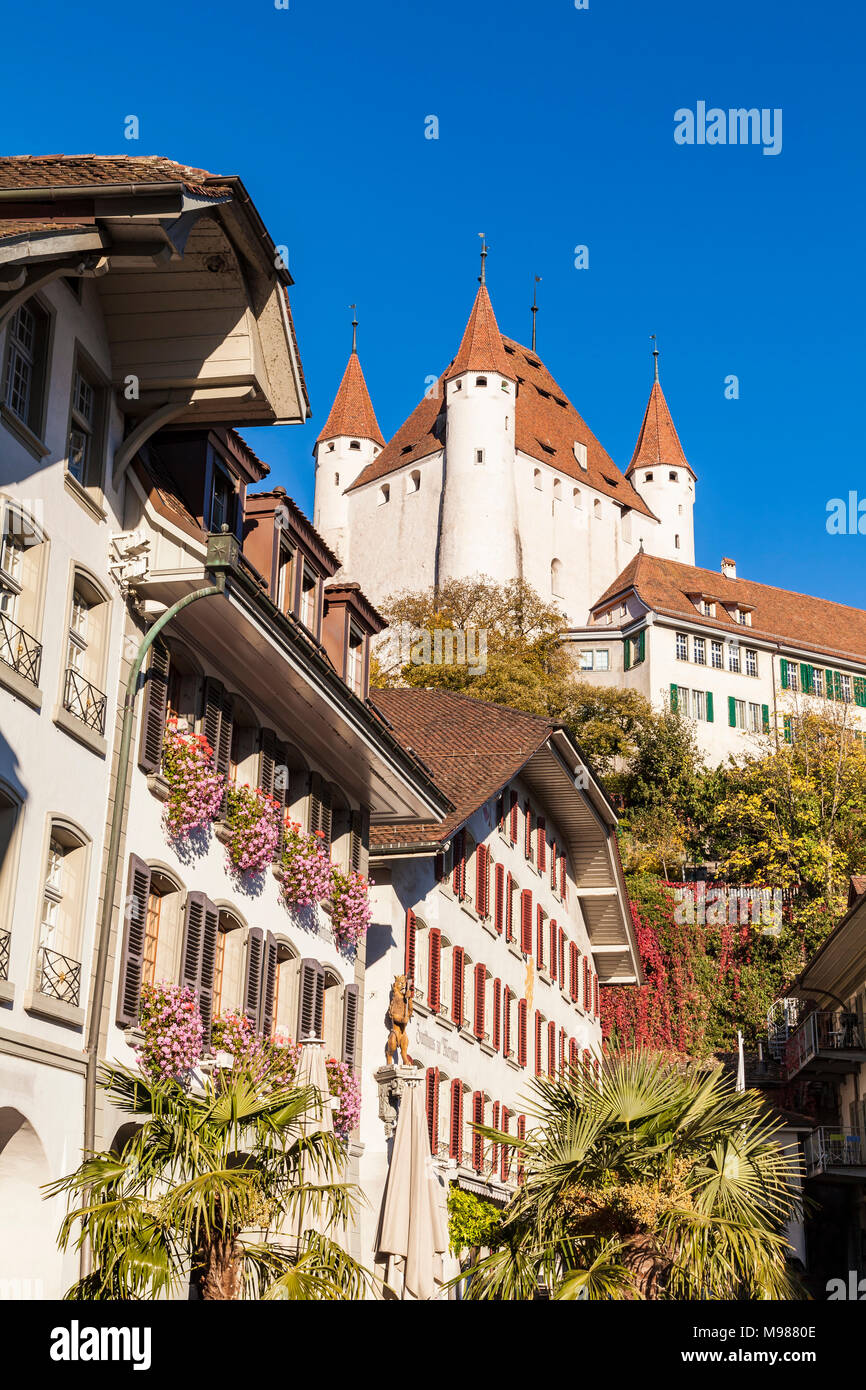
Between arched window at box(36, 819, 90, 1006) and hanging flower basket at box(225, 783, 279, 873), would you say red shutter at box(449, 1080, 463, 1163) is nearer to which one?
hanging flower basket at box(225, 783, 279, 873)

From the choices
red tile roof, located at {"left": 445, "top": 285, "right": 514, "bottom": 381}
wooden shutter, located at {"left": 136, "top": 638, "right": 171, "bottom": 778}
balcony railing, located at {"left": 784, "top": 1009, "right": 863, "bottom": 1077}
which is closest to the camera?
wooden shutter, located at {"left": 136, "top": 638, "right": 171, "bottom": 778}

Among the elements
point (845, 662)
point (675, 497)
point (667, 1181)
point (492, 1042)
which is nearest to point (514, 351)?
point (675, 497)

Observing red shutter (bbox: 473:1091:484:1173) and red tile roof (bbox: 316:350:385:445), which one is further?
red tile roof (bbox: 316:350:385:445)

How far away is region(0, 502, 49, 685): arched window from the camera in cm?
1541

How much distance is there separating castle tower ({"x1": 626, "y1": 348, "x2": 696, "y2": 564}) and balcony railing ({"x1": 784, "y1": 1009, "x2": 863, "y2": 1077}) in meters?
67.2

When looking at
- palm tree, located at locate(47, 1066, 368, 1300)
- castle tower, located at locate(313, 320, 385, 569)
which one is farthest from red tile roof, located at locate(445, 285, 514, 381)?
palm tree, located at locate(47, 1066, 368, 1300)

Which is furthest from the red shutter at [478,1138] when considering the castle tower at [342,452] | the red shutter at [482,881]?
the castle tower at [342,452]

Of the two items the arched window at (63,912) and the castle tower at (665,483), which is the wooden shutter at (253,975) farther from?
the castle tower at (665,483)

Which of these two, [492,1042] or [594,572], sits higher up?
[594,572]

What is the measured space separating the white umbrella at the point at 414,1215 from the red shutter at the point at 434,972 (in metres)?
6.39

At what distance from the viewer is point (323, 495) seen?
113125 mm
